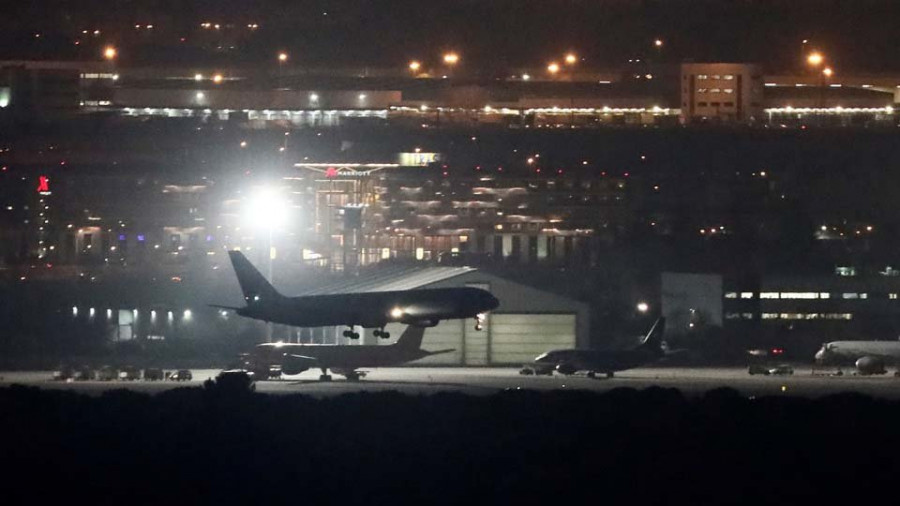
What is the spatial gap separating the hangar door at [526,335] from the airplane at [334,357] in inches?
236

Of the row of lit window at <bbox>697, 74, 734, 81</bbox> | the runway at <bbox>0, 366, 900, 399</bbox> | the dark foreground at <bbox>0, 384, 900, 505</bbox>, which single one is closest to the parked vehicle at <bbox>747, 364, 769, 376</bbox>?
the runway at <bbox>0, 366, 900, 399</bbox>

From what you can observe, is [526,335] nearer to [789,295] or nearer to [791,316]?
[791,316]

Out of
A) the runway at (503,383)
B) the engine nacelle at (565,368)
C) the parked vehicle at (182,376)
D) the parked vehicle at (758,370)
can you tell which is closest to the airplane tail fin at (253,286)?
the runway at (503,383)

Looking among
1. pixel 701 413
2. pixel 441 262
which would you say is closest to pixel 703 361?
pixel 441 262

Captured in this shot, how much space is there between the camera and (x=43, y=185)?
122188 mm

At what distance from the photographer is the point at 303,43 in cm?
16612

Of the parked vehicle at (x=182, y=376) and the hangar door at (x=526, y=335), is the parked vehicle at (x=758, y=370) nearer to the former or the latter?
the hangar door at (x=526, y=335)

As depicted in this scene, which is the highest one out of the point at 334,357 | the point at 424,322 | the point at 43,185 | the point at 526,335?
the point at 43,185

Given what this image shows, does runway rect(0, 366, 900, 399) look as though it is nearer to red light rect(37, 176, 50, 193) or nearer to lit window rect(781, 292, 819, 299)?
lit window rect(781, 292, 819, 299)

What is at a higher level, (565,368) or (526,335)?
(526,335)

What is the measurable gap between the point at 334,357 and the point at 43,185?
189 feet

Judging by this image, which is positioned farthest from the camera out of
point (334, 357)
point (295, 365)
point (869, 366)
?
point (869, 366)

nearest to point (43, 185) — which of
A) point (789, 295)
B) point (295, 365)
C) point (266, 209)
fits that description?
point (266, 209)

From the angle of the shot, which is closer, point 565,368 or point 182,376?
point 182,376
